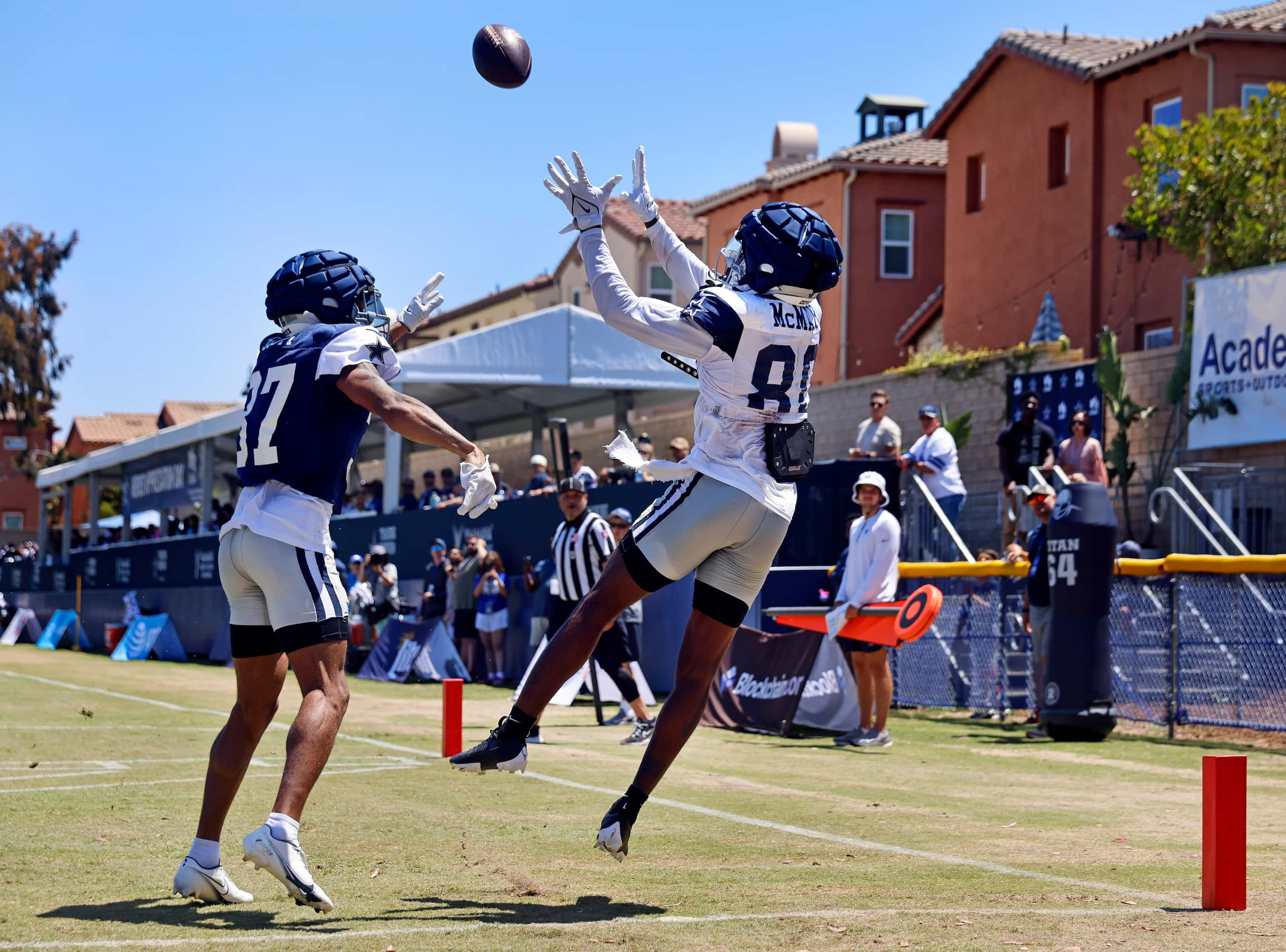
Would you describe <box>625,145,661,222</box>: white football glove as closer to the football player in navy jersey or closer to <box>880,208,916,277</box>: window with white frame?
the football player in navy jersey

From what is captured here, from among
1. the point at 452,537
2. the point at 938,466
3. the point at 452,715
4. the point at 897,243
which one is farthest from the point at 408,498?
the point at 452,715

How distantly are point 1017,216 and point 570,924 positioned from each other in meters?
28.7

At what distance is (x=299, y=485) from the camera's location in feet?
17.8

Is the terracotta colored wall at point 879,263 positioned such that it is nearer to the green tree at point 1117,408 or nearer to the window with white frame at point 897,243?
the window with white frame at point 897,243

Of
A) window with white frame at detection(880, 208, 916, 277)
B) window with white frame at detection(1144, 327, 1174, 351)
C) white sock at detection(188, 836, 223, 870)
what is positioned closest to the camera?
white sock at detection(188, 836, 223, 870)

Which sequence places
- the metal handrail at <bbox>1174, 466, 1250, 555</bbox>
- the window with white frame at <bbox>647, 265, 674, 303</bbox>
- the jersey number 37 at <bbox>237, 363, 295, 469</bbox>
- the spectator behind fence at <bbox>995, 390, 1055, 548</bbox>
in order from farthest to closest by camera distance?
the window with white frame at <bbox>647, 265, 674, 303</bbox>
the spectator behind fence at <bbox>995, 390, 1055, 548</bbox>
the metal handrail at <bbox>1174, 466, 1250, 555</bbox>
the jersey number 37 at <bbox>237, 363, 295, 469</bbox>

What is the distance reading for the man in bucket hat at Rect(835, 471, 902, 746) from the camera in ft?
40.6

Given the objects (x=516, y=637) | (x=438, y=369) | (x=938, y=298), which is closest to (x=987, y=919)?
(x=516, y=637)

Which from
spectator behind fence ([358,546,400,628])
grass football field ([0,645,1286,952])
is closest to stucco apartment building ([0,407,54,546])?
spectator behind fence ([358,546,400,628])

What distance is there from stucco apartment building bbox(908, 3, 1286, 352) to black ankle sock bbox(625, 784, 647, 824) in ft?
77.2

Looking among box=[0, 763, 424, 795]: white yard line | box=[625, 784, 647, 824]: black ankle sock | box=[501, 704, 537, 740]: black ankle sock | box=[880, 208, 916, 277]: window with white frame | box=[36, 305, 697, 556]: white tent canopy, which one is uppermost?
box=[880, 208, 916, 277]: window with white frame

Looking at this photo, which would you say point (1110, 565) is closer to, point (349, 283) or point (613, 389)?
point (349, 283)

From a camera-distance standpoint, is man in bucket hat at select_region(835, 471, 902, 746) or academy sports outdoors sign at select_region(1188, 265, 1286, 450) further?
academy sports outdoors sign at select_region(1188, 265, 1286, 450)

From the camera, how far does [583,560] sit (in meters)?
13.4
